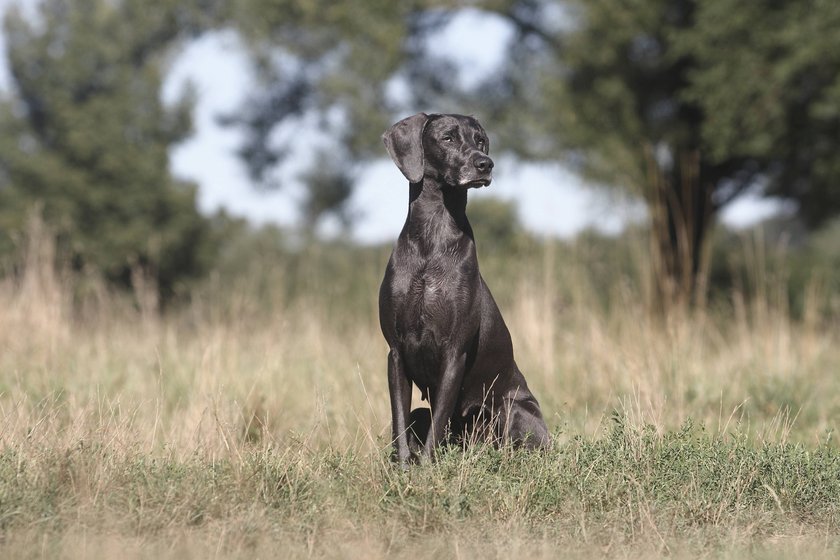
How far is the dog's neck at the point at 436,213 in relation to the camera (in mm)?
4469

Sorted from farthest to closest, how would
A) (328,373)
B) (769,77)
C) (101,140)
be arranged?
(101,140)
(769,77)
(328,373)

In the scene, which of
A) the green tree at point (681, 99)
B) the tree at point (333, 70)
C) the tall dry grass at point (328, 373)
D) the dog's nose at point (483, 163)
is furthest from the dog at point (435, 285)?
the tree at point (333, 70)

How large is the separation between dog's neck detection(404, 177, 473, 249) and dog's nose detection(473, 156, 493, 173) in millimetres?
172

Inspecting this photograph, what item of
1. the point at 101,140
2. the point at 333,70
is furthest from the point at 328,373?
the point at 101,140

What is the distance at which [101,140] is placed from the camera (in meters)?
23.0

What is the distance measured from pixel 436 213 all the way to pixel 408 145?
14.6 inches

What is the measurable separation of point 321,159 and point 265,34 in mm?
7377

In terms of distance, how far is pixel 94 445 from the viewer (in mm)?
4277

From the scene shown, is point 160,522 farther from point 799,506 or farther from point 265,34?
point 265,34

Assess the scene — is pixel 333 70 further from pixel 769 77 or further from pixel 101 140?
pixel 769 77

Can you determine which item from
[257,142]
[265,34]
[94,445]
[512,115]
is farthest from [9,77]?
[94,445]

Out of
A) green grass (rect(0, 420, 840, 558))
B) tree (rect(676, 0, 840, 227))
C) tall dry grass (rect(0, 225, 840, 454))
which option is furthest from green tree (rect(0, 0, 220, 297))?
green grass (rect(0, 420, 840, 558))

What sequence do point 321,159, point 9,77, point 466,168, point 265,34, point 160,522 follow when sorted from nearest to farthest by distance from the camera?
1. point 160,522
2. point 466,168
3. point 265,34
4. point 321,159
5. point 9,77

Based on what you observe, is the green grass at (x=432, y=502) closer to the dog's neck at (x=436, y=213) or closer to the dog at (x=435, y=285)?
the dog at (x=435, y=285)
